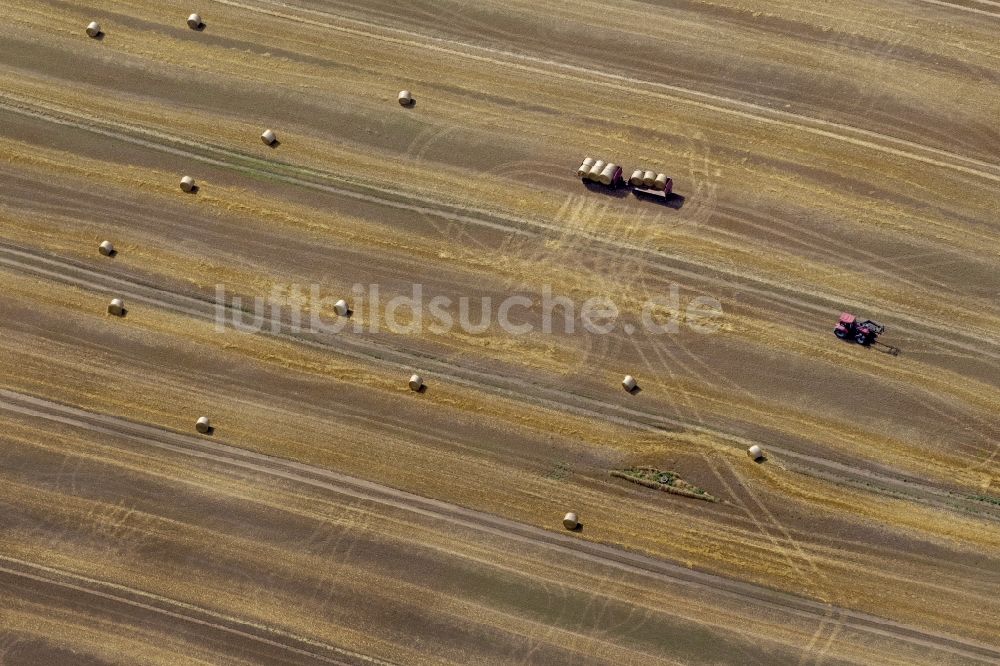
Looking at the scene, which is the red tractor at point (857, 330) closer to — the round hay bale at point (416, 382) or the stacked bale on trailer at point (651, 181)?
the stacked bale on trailer at point (651, 181)

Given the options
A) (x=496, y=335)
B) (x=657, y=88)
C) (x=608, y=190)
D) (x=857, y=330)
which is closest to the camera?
(x=857, y=330)

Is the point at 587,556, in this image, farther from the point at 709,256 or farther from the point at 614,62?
the point at 614,62

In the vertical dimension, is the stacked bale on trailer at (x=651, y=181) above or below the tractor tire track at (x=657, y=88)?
below

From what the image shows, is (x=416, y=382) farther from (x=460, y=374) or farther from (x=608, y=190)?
(x=608, y=190)

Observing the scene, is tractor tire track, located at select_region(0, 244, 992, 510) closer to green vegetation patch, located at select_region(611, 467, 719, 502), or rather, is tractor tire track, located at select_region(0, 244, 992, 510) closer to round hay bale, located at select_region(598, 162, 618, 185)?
green vegetation patch, located at select_region(611, 467, 719, 502)

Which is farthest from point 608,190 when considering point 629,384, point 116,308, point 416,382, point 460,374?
point 116,308

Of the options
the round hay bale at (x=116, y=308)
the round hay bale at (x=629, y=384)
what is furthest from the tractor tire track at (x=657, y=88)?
the round hay bale at (x=116, y=308)
